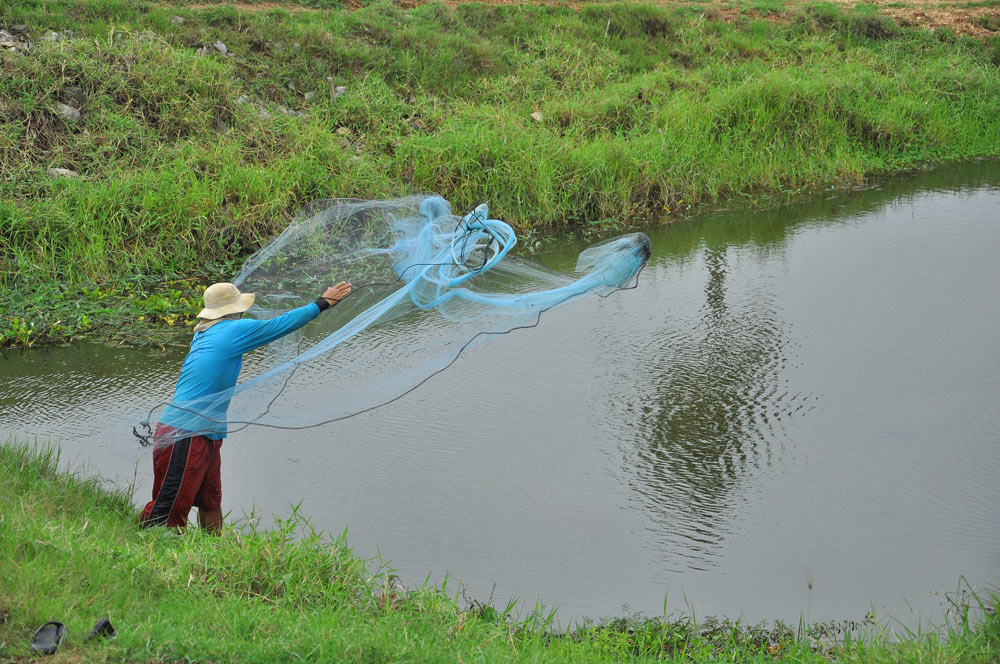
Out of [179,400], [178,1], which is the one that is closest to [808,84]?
[178,1]

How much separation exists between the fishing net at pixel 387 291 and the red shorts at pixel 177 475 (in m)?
0.06

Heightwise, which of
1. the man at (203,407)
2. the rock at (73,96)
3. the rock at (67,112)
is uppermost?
the rock at (73,96)

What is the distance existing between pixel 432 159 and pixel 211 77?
255 centimetres

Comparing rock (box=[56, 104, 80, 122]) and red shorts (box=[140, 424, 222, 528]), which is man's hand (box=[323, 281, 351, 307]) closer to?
red shorts (box=[140, 424, 222, 528])

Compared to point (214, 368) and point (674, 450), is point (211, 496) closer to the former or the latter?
point (214, 368)

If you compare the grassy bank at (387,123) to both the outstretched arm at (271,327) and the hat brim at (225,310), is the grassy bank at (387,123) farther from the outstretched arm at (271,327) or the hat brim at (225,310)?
the outstretched arm at (271,327)

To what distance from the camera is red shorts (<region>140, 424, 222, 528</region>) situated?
414 centimetres

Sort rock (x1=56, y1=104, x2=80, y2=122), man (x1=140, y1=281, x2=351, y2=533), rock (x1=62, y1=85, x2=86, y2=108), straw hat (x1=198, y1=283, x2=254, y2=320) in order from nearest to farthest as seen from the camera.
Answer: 1. man (x1=140, y1=281, x2=351, y2=533)
2. straw hat (x1=198, y1=283, x2=254, y2=320)
3. rock (x1=56, y1=104, x2=80, y2=122)
4. rock (x1=62, y1=85, x2=86, y2=108)

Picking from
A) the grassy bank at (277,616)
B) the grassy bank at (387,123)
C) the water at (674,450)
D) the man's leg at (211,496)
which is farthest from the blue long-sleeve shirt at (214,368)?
the grassy bank at (387,123)

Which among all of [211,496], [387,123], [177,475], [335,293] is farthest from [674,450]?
[387,123]

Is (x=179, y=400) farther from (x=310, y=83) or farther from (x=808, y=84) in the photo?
(x=808, y=84)

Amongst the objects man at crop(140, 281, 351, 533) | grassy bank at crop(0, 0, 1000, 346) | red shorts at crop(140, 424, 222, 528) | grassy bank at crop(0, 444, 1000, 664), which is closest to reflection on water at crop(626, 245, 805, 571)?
grassy bank at crop(0, 444, 1000, 664)

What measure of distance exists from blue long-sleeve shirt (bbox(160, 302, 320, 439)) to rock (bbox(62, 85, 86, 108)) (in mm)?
6029

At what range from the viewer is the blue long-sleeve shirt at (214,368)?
4.15 metres
